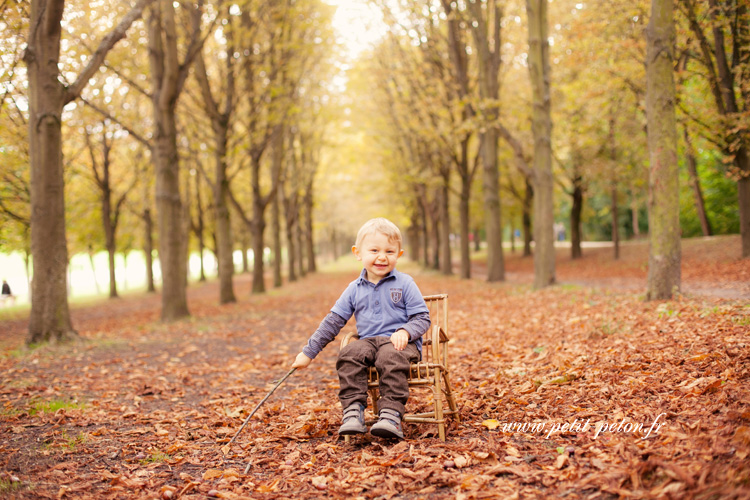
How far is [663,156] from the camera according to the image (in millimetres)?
7805

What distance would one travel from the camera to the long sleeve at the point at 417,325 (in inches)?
144

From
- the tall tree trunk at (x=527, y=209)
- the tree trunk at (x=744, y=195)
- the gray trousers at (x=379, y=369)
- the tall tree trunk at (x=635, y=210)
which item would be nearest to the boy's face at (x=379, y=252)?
the gray trousers at (x=379, y=369)

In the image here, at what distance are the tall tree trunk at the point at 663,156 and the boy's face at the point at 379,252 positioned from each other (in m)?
5.76

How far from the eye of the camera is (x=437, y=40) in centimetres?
1731

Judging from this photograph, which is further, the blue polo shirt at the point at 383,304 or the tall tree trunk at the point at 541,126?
the tall tree trunk at the point at 541,126

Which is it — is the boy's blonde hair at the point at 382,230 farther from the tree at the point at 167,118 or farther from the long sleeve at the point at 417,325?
the tree at the point at 167,118

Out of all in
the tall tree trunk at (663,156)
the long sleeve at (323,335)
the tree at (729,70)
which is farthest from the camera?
the tree at (729,70)

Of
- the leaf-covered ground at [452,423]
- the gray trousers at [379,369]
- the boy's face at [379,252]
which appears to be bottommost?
the leaf-covered ground at [452,423]

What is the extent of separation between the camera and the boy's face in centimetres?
381

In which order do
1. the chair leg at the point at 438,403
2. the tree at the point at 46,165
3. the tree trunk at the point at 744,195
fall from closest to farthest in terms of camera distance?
the chair leg at the point at 438,403 < the tree at the point at 46,165 < the tree trunk at the point at 744,195

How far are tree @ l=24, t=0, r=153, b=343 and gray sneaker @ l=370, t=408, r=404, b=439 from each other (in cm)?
706

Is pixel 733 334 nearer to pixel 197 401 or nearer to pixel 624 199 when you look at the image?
pixel 197 401

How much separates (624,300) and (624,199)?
20.7m

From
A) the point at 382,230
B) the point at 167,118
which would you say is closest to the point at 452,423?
the point at 382,230
